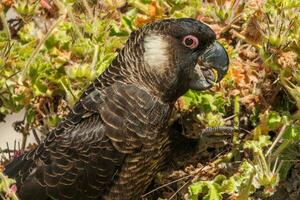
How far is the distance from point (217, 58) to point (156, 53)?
0.28 meters

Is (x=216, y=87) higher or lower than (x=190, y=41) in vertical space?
lower

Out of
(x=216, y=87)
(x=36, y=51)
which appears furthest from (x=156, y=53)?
(x=36, y=51)

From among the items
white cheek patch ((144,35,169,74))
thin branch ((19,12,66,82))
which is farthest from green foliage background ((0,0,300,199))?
white cheek patch ((144,35,169,74))

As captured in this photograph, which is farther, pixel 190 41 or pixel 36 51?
pixel 36 51

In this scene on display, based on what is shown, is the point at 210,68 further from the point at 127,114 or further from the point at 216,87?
the point at 127,114

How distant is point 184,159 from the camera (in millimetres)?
4074

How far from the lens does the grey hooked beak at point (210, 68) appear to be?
3711mm

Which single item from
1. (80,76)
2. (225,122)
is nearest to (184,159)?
(225,122)

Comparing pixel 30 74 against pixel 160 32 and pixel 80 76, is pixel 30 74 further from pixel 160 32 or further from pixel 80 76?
pixel 160 32

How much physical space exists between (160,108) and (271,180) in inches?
27.2

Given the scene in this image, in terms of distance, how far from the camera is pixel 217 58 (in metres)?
3.72

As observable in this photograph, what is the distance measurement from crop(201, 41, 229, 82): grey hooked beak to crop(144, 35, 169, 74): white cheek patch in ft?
0.60

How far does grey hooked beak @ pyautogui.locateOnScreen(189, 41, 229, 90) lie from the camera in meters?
3.71

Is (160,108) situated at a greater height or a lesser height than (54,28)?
lesser
